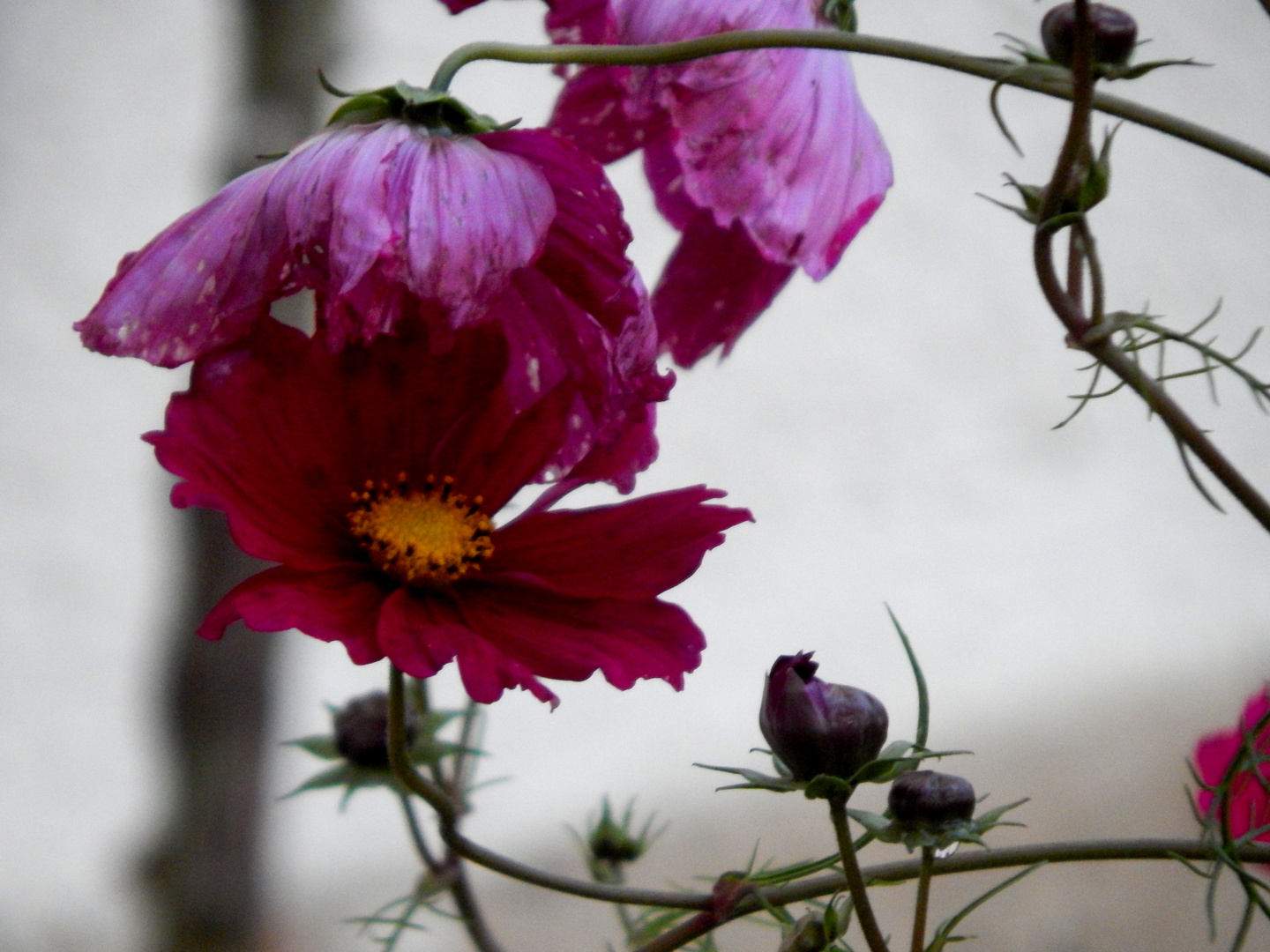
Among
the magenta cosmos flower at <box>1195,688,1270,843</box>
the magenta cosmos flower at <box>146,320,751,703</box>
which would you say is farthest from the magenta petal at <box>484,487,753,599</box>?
the magenta cosmos flower at <box>1195,688,1270,843</box>

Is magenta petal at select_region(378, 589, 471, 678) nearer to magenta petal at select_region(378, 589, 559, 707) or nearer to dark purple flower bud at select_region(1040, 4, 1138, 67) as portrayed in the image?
magenta petal at select_region(378, 589, 559, 707)

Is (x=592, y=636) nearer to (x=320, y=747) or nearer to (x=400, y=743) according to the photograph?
(x=400, y=743)

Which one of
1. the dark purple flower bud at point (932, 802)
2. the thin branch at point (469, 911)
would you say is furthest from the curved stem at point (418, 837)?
the dark purple flower bud at point (932, 802)

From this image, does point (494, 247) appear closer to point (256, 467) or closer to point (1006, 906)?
point (256, 467)

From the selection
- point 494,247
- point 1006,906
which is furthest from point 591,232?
point 1006,906

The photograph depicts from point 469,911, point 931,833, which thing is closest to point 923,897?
point 931,833
